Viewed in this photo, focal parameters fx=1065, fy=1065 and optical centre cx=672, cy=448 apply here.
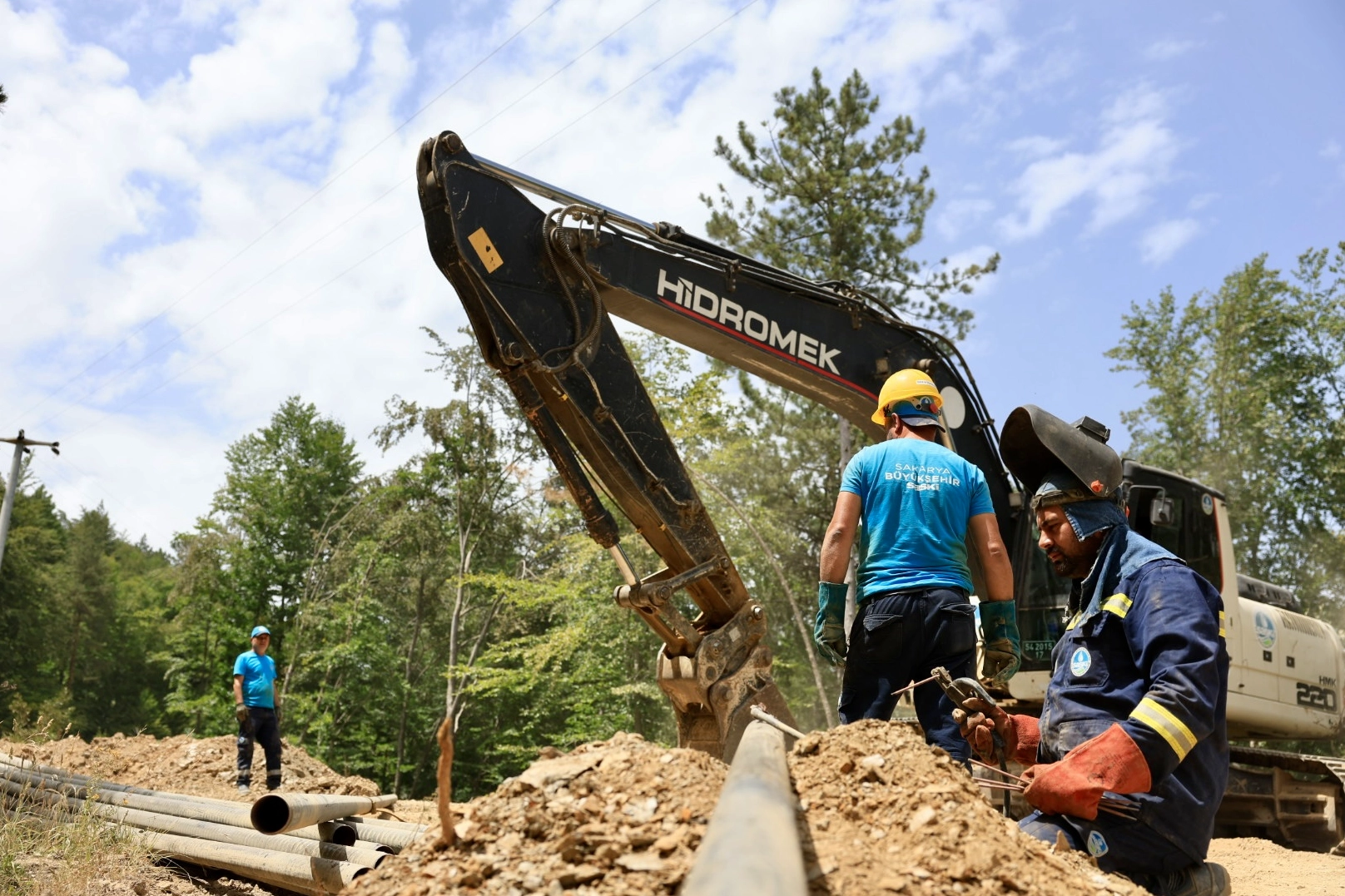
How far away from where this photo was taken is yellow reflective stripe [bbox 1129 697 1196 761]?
2.89 m

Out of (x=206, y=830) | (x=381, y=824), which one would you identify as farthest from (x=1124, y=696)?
(x=206, y=830)

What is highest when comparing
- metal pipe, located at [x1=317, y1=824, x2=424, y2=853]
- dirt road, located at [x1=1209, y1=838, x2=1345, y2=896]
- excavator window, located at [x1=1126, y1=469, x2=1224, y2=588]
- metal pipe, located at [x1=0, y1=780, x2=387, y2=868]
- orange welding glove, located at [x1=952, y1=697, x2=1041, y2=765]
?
excavator window, located at [x1=1126, y1=469, x2=1224, y2=588]

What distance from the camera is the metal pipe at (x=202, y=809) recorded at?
195 inches

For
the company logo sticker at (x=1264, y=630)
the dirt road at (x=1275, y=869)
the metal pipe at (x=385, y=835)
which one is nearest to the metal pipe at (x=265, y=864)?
the metal pipe at (x=385, y=835)

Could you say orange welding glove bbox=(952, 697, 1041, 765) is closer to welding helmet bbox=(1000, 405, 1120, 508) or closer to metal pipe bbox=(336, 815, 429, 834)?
welding helmet bbox=(1000, 405, 1120, 508)

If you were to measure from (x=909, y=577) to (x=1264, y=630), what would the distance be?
18.6ft

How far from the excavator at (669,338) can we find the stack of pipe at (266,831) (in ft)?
6.09

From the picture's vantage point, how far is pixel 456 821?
2.48 m

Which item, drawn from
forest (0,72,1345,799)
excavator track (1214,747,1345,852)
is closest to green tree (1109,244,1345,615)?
forest (0,72,1345,799)

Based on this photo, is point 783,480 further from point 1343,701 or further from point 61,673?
point 61,673

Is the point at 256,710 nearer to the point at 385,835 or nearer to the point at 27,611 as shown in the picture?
the point at 385,835

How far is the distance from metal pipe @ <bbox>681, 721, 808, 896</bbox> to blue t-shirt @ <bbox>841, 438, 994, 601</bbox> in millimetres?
2423

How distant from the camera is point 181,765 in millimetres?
11945

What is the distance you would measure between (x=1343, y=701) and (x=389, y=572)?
23.4 metres
